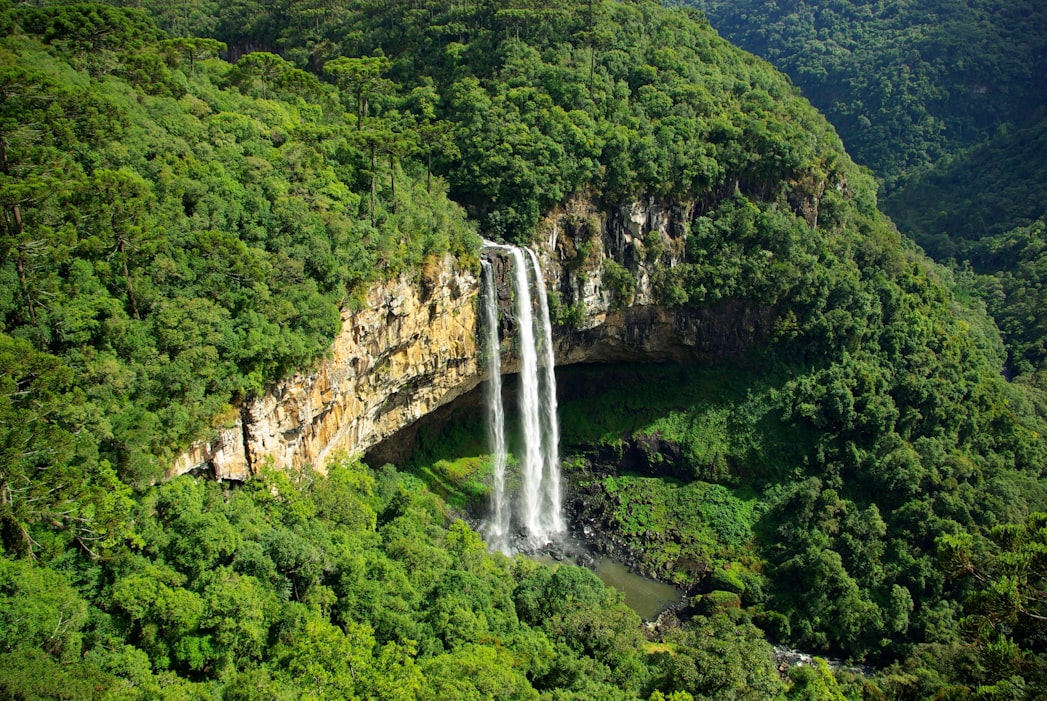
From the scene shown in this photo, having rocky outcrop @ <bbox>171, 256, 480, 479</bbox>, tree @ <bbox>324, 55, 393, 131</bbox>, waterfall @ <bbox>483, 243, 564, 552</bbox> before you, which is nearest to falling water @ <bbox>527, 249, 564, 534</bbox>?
waterfall @ <bbox>483, 243, 564, 552</bbox>

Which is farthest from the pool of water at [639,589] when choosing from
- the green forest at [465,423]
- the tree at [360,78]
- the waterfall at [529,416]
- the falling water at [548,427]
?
the tree at [360,78]

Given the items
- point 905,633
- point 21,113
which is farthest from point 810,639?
point 21,113

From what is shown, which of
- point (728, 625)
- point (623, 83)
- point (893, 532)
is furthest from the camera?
point (623, 83)

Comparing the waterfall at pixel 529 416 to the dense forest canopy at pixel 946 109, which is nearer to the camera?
the waterfall at pixel 529 416

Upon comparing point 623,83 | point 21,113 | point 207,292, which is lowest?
point 207,292

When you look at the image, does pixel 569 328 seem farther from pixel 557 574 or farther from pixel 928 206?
pixel 928 206

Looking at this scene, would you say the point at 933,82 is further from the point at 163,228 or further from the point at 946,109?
the point at 163,228

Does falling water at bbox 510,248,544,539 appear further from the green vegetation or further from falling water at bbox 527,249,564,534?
the green vegetation

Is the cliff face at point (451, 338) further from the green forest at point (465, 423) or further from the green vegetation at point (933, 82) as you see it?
the green vegetation at point (933, 82)
